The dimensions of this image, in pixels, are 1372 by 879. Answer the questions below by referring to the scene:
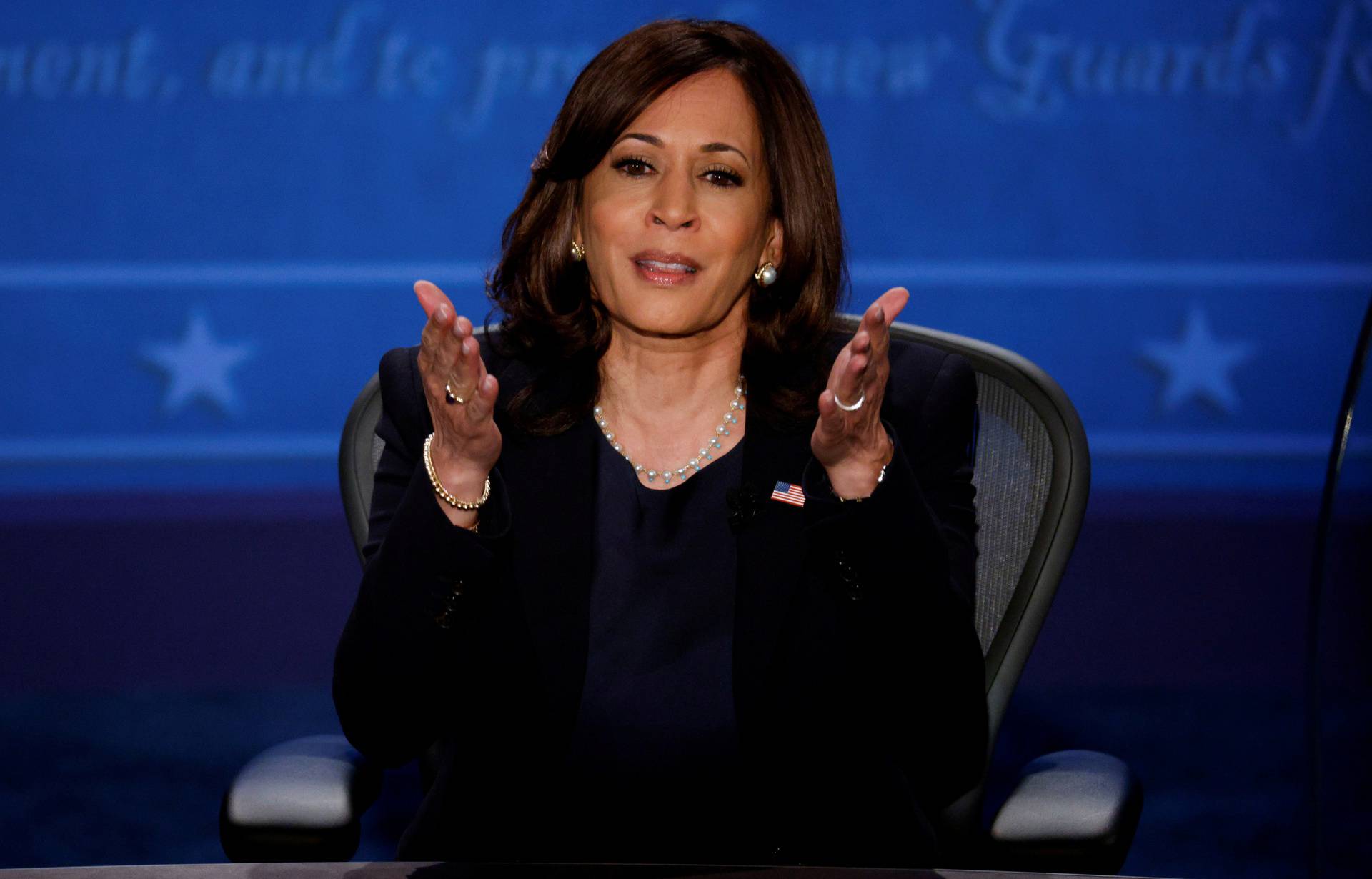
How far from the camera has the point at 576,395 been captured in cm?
160

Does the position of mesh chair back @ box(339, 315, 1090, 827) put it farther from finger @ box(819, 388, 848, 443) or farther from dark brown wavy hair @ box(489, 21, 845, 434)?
finger @ box(819, 388, 848, 443)

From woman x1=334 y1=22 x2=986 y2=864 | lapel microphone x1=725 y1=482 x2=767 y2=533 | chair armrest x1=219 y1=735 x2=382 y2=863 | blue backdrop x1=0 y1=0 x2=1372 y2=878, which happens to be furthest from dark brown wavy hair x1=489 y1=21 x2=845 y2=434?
blue backdrop x1=0 y1=0 x2=1372 y2=878

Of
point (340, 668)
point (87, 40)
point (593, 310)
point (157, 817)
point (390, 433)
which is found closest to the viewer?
point (340, 668)

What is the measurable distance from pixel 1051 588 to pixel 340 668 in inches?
29.1

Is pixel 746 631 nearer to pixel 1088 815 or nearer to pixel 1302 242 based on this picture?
pixel 1088 815

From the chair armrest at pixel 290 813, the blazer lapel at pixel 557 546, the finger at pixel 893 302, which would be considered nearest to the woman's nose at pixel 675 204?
the blazer lapel at pixel 557 546

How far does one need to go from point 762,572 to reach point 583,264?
462mm

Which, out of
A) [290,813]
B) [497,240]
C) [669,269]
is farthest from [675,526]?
[497,240]

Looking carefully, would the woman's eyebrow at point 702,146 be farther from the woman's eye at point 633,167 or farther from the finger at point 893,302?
the finger at point 893,302

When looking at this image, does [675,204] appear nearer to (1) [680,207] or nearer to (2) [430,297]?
(1) [680,207]

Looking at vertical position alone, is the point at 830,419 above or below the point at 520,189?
above

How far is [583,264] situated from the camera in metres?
1.70

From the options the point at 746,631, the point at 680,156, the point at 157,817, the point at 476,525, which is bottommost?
the point at 157,817

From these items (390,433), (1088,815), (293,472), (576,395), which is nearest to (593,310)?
(576,395)
